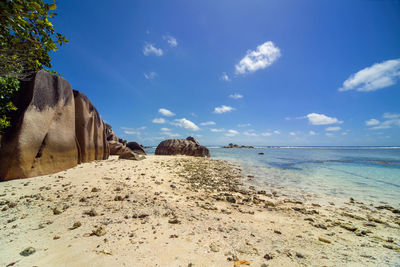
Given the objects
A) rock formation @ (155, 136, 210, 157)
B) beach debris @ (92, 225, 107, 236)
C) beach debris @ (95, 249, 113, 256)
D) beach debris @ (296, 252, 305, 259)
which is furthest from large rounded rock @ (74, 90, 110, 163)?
rock formation @ (155, 136, 210, 157)

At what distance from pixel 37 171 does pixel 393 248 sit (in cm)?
1141

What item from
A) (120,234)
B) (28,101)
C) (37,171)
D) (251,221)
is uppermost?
(28,101)

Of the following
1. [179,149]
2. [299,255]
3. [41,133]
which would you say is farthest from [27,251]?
[179,149]

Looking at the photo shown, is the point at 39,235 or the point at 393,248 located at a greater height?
the point at 39,235

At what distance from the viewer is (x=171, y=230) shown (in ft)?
10.2

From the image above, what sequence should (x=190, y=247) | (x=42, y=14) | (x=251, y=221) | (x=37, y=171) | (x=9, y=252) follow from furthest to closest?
(x=37, y=171)
(x=251, y=221)
(x=42, y=14)
(x=190, y=247)
(x=9, y=252)

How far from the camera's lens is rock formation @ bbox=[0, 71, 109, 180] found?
566cm

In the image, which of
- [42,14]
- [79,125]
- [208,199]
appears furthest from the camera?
[79,125]

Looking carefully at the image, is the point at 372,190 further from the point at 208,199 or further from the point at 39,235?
the point at 39,235

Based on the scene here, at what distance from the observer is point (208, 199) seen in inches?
212

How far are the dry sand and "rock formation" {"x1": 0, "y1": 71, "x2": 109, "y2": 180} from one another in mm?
950

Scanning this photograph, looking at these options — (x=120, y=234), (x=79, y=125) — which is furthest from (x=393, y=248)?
(x=79, y=125)

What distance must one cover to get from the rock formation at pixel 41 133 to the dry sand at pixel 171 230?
95 centimetres

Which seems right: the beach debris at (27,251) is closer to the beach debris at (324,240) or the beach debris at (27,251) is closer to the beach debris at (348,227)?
the beach debris at (324,240)
